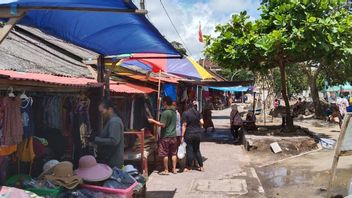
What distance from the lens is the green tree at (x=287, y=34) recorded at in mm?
13508

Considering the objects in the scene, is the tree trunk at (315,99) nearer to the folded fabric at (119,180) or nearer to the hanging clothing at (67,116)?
the hanging clothing at (67,116)

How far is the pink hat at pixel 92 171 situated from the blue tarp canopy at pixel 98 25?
5.61 feet

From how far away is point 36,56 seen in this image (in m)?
8.51

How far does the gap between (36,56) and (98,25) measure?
3396 millimetres

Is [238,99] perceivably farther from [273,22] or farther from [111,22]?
[111,22]

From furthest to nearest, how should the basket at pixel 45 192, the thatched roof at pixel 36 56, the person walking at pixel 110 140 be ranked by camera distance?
the thatched roof at pixel 36 56 < the person walking at pixel 110 140 < the basket at pixel 45 192

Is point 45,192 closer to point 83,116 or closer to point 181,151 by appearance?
point 83,116

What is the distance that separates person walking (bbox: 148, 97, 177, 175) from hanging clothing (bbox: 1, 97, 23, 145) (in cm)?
442

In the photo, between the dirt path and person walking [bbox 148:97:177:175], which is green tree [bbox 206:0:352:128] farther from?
person walking [bbox 148:97:177:175]

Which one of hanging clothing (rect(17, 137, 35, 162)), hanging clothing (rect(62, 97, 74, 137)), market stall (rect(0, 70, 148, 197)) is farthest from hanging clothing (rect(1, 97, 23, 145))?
hanging clothing (rect(62, 97, 74, 137))

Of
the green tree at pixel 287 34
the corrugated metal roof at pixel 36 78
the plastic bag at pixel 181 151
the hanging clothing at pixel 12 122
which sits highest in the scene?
the green tree at pixel 287 34

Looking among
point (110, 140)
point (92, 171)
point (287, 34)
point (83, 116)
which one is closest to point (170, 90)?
point (287, 34)

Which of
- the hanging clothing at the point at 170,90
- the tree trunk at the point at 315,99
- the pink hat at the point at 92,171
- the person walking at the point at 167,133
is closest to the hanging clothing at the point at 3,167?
the pink hat at the point at 92,171

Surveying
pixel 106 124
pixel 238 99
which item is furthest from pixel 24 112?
pixel 238 99
